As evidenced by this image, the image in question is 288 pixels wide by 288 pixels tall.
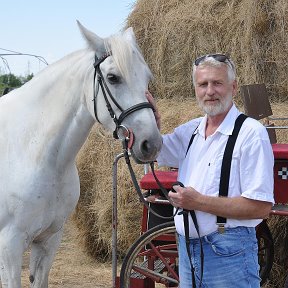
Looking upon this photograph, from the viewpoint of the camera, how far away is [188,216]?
2.04m

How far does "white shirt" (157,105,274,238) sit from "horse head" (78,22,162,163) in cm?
28

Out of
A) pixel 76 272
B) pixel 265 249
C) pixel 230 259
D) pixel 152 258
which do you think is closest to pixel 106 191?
pixel 76 272

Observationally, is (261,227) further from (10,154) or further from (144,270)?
(10,154)

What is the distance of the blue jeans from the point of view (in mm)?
1977

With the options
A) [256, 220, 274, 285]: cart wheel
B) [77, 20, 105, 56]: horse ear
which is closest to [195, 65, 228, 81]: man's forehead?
[77, 20, 105, 56]: horse ear

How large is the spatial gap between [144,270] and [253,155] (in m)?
1.94

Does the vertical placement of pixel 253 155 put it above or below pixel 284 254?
above

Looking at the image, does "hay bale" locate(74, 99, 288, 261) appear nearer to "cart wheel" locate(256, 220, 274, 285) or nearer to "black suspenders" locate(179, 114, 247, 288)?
"cart wheel" locate(256, 220, 274, 285)

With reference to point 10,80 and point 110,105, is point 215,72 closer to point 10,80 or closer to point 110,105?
point 110,105

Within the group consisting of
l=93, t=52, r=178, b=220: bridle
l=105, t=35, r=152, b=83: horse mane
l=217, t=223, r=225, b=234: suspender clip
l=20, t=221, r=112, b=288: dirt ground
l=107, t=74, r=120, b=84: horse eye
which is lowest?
l=20, t=221, r=112, b=288: dirt ground

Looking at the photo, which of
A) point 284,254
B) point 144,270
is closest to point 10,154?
point 144,270

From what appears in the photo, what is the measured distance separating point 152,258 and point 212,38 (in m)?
2.53

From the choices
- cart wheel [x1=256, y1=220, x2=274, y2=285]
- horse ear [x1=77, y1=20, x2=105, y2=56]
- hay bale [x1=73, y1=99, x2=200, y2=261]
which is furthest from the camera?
hay bale [x1=73, y1=99, x2=200, y2=261]

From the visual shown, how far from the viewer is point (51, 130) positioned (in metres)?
2.76
